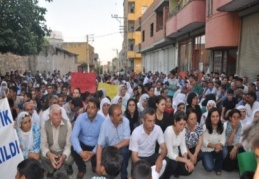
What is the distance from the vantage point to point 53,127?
582 cm

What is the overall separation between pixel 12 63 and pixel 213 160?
20703mm

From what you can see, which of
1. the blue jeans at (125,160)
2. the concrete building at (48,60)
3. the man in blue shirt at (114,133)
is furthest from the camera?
the concrete building at (48,60)

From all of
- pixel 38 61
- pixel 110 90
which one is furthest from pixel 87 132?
pixel 38 61

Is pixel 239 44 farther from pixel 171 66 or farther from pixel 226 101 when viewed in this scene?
pixel 171 66

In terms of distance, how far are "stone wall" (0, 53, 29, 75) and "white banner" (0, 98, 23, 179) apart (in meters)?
17.5

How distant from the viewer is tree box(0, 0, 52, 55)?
14.5 metres

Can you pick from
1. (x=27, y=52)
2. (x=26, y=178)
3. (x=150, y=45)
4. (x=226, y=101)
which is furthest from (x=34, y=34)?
(x=150, y=45)

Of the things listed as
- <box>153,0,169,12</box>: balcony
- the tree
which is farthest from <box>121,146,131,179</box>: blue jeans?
<box>153,0,169,12</box>: balcony

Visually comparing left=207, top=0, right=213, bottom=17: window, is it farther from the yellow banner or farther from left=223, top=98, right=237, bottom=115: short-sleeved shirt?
left=223, top=98, right=237, bottom=115: short-sleeved shirt

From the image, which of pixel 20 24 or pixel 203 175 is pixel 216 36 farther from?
pixel 203 175

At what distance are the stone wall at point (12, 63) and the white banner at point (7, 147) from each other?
1754 cm

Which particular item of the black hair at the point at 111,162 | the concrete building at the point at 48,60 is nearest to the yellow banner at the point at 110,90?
the black hair at the point at 111,162

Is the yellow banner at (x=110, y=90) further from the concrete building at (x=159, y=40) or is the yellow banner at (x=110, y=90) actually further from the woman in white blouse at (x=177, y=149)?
the concrete building at (x=159, y=40)

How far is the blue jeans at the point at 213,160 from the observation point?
6.27 metres
